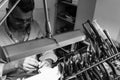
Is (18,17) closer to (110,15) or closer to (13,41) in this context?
(13,41)

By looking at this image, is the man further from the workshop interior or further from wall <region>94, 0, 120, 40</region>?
wall <region>94, 0, 120, 40</region>

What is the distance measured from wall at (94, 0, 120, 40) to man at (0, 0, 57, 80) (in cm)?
87

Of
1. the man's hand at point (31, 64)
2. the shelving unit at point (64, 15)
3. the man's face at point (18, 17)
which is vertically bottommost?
the shelving unit at point (64, 15)

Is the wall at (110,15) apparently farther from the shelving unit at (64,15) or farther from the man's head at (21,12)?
the man's head at (21,12)

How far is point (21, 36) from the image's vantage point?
4.63 ft

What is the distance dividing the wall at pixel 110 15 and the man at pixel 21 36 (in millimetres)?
870

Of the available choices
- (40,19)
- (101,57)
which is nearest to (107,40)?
(101,57)

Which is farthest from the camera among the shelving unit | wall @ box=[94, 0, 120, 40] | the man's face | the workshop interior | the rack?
the shelving unit

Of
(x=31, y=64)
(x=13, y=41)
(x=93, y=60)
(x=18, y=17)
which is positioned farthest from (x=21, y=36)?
(x=93, y=60)

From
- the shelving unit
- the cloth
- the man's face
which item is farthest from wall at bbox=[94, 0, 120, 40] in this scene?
the man's face

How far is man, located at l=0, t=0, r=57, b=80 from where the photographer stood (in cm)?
85

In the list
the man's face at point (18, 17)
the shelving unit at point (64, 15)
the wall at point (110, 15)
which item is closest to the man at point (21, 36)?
the man's face at point (18, 17)

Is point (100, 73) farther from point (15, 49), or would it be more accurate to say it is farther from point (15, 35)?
point (15, 35)

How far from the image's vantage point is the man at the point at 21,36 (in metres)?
0.85
